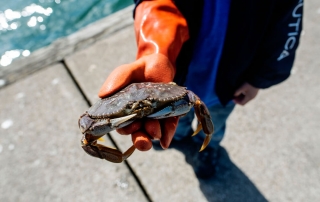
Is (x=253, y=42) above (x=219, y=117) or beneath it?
above

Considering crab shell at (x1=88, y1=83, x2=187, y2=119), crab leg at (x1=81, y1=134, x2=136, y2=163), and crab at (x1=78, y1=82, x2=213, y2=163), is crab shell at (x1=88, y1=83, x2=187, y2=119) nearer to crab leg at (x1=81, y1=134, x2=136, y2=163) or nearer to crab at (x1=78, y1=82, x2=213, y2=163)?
crab at (x1=78, y1=82, x2=213, y2=163)

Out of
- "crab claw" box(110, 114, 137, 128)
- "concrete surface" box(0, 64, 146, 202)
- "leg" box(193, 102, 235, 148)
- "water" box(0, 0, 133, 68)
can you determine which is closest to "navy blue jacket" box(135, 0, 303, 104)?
"leg" box(193, 102, 235, 148)

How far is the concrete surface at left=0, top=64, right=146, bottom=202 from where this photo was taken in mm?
2574

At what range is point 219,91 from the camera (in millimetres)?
2275

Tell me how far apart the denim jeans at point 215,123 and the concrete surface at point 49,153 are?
0.56m

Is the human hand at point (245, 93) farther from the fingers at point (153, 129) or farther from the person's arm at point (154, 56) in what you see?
the fingers at point (153, 129)

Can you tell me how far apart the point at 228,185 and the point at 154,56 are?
1.33m

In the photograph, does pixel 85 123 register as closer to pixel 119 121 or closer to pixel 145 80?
pixel 119 121

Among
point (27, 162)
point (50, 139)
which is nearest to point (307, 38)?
point (50, 139)

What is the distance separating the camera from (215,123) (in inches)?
102

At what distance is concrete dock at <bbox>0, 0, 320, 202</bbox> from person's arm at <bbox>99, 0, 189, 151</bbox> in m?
1.04

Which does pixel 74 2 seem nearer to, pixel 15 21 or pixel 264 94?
pixel 15 21

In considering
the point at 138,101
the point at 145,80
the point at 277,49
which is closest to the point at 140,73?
the point at 145,80

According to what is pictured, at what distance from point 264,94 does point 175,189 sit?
125 cm
